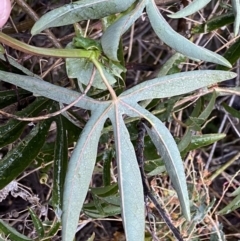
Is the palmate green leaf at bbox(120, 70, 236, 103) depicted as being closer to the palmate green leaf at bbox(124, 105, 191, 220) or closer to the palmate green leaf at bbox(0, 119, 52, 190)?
the palmate green leaf at bbox(124, 105, 191, 220)

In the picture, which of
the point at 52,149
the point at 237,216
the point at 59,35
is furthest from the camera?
the point at 237,216

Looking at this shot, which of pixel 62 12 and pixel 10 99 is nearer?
pixel 62 12

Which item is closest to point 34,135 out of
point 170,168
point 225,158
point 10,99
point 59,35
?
point 10,99

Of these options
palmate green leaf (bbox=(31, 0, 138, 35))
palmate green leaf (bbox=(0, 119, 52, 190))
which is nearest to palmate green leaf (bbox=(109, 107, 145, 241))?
palmate green leaf (bbox=(31, 0, 138, 35))

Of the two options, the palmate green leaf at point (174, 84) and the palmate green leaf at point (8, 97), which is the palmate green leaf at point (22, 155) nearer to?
the palmate green leaf at point (8, 97)

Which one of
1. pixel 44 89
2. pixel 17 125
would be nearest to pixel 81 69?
pixel 44 89

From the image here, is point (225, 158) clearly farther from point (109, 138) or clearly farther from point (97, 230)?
point (109, 138)
